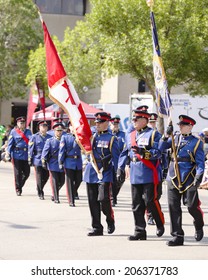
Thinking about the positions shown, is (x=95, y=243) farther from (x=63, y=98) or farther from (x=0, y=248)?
(x=63, y=98)

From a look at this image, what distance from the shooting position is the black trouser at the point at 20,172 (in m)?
19.0

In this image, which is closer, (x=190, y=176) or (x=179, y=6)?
(x=190, y=176)

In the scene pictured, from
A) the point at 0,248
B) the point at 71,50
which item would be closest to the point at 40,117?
the point at 71,50

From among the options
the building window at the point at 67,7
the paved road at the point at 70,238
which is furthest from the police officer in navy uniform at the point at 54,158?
the building window at the point at 67,7

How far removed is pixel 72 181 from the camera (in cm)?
1695

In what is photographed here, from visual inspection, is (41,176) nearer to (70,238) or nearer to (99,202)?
(99,202)

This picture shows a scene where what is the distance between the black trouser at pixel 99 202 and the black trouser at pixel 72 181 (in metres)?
4.58

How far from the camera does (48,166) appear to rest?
58.6 feet

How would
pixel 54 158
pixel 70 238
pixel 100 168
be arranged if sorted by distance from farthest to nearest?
1. pixel 54 158
2. pixel 100 168
3. pixel 70 238

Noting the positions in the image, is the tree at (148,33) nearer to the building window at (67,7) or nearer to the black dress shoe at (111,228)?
the black dress shoe at (111,228)

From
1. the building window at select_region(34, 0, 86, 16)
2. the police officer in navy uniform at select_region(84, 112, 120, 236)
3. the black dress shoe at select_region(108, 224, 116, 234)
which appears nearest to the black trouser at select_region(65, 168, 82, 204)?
the black dress shoe at select_region(108, 224, 116, 234)

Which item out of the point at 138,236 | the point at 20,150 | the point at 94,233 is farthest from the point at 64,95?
the point at 20,150

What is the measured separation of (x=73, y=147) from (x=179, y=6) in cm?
1263

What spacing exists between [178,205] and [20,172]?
8.78 metres
